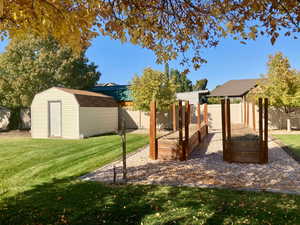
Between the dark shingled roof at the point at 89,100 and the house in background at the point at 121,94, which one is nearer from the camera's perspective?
the dark shingled roof at the point at 89,100

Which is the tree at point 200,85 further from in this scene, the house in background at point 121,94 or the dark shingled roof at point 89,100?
the dark shingled roof at point 89,100

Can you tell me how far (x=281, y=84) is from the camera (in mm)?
11781

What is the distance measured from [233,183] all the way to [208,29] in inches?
120

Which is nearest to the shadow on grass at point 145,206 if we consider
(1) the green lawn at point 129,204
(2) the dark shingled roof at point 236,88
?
(1) the green lawn at point 129,204

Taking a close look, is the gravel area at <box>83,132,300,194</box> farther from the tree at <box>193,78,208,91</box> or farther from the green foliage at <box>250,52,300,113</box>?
the tree at <box>193,78,208,91</box>

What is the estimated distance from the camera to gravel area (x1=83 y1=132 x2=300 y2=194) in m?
4.29

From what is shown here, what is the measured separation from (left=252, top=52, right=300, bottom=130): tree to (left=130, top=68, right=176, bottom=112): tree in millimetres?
5536

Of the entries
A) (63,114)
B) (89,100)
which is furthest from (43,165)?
(89,100)

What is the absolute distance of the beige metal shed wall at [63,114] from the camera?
40.0ft

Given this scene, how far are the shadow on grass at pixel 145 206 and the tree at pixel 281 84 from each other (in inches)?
384

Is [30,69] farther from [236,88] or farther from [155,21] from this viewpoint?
[236,88]

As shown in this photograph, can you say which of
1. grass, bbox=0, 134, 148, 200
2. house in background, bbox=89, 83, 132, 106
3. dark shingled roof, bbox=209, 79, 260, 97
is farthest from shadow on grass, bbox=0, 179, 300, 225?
dark shingled roof, bbox=209, 79, 260, 97

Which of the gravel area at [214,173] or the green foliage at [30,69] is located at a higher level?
the green foliage at [30,69]

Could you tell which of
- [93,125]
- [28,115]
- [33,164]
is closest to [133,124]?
[93,125]
